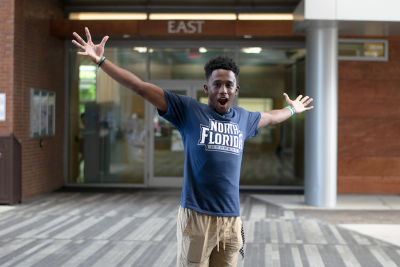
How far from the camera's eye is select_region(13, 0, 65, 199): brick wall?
9305 millimetres

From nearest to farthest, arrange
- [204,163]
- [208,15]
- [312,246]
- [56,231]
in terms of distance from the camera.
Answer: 1. [204,163]
2. [312,246]
3. [56,231]
4. [208,15]

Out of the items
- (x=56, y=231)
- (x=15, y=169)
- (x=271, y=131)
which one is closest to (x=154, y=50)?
(x=271, y=131)

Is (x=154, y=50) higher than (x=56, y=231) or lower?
higher

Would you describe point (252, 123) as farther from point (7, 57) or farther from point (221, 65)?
point (7, 57)

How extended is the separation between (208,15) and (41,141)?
4838mm

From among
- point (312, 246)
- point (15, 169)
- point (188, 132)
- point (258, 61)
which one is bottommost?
point (312, 246)

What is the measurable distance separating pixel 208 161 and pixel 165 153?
29.6 ft

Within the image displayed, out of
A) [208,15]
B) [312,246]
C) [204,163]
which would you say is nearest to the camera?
[204,163]

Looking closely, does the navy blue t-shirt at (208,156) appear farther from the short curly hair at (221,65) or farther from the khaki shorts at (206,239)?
the short curly hair at (221,65)

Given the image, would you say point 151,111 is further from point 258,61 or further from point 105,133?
point 258,61

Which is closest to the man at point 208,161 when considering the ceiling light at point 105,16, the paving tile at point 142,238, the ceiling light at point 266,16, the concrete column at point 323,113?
the paving tile at point 142,238

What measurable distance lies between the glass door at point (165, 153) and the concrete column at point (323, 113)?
356 centimetres

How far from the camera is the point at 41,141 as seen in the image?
10.3 meters

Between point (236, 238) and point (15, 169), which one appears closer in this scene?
point (236, 238)
